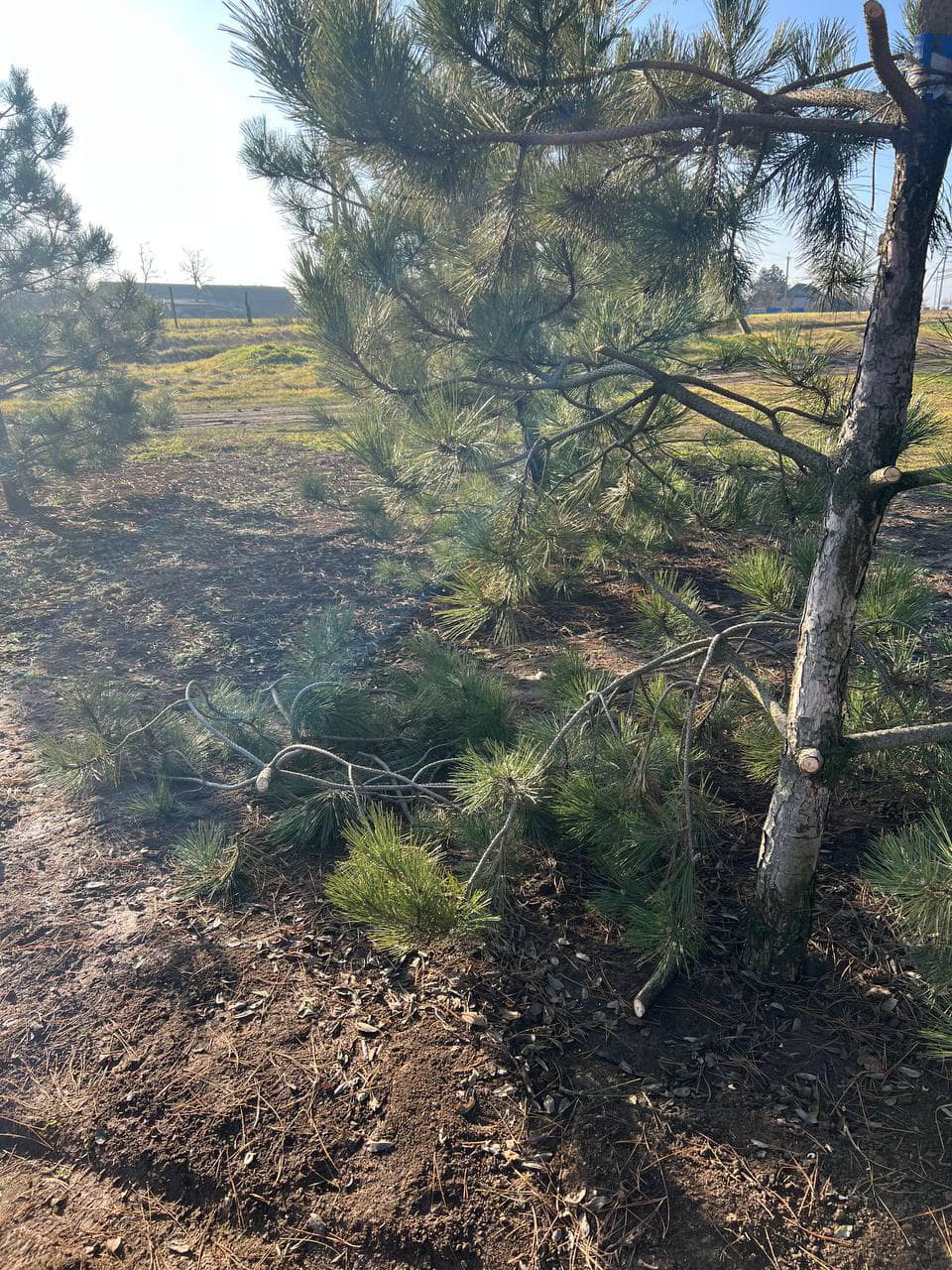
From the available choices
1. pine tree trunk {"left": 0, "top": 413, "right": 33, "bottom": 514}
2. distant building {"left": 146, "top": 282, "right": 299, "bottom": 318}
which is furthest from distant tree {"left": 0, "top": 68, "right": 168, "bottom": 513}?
distant building {"left": 146, "top": 282, "right": 299, "bottom": 318}

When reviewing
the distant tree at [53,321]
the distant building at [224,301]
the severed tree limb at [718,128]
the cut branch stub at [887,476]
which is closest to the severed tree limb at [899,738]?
the cut branch stub at [887,476]

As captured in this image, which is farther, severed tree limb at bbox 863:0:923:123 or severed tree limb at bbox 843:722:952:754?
severed tree limb at bbox 843:722:952:754

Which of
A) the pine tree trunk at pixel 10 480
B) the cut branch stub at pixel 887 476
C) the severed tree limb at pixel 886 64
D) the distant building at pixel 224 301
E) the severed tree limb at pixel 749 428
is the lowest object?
the pine tree trunk at pixel 10 480

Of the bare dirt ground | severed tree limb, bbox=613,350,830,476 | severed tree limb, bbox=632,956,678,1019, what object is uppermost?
severed tree limb, bbox=613,350,830,476

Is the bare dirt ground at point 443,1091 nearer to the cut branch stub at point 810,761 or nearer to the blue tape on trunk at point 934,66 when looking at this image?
the cut branch stub at point 810,761

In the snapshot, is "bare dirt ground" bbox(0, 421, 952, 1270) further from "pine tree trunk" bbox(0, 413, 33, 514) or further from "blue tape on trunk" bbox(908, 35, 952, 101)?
"pine tree trunk" bbox(0, 413, 33, 514)

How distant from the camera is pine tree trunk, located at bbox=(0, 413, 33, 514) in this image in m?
7.68

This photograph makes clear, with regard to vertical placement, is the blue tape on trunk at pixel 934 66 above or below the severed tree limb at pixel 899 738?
above

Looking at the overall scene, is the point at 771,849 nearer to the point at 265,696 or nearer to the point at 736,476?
the point at 736,476

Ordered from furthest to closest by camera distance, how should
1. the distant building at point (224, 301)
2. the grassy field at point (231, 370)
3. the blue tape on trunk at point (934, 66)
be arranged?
1. the distant building at point (224, 301)
2. the grassy field at point (231, 370)
3. the blue tape on trunk at point (934, 66)

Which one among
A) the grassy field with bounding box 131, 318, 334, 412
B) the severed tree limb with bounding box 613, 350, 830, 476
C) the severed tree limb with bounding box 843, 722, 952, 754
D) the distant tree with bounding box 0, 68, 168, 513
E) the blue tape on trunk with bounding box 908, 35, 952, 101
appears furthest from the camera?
the grassy field with bounding box 131, 318, 334, 412

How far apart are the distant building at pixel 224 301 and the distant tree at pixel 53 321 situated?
35218 millimetres

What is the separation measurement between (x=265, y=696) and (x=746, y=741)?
7.55ft

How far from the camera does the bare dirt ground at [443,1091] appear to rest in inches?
63.6
